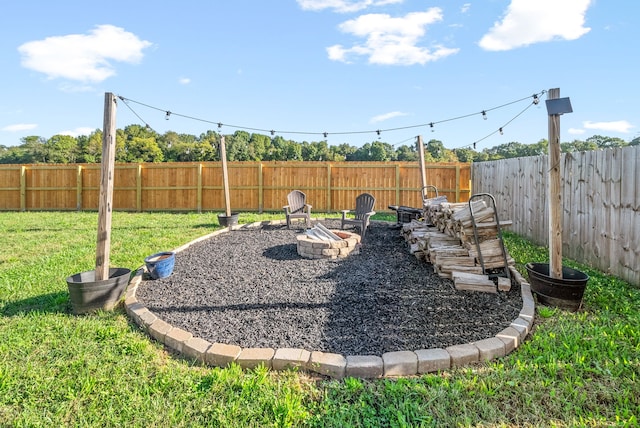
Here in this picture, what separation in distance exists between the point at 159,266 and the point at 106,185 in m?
1.10

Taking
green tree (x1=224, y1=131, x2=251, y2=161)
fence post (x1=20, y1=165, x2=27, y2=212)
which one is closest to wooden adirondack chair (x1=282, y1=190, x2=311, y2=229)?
fence post (x1=20, y1=165, x2=27, y2=212)

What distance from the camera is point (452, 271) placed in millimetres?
3543

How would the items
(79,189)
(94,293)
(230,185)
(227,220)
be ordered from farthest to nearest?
1. (79,189)
2. (230,185)
3. (227,220)
4. (94,293)

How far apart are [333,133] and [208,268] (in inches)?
279

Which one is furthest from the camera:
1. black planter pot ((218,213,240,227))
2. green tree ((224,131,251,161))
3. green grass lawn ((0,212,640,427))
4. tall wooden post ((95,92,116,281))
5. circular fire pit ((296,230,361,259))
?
green tree ((224,131,251,161))

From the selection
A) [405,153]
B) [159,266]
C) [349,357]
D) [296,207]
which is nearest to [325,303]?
[349,357]

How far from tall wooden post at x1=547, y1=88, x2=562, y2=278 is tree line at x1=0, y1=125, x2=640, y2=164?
26832 mm

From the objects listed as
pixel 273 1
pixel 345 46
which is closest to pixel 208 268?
pixel 273 1

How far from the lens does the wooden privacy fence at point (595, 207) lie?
351cm

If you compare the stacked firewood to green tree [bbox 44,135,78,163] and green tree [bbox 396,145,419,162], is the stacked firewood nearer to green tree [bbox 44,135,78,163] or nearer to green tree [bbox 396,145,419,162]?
green tree [bbox 396,145,419,162]

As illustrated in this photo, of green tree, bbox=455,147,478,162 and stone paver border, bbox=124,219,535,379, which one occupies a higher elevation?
green tree, bbox=455,147,478,162

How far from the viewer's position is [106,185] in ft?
9.59

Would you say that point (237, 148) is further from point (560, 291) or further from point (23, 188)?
point (560, 291)

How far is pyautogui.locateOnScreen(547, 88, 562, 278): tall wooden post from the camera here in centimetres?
295
